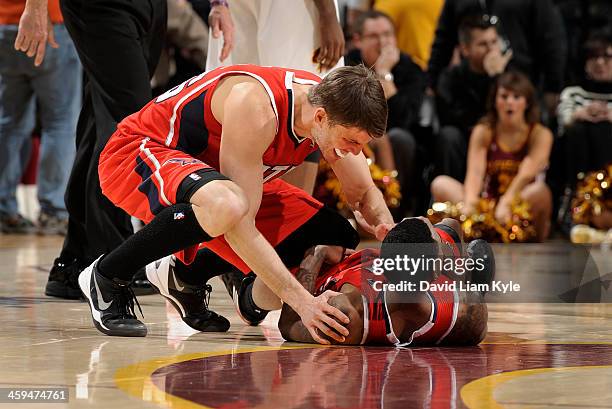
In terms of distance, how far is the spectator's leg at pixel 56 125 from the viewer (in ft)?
24.9

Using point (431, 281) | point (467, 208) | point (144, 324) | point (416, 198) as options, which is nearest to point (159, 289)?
point (144, 324)

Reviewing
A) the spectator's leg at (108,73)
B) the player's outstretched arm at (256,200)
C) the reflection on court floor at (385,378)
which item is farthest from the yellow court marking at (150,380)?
the spectator's leg at (108,73)

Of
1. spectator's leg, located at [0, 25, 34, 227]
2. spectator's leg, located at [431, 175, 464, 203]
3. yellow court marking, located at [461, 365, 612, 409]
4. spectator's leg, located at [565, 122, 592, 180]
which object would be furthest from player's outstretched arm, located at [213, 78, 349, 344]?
spectator's leg, located at [565, 122, 592, 180]

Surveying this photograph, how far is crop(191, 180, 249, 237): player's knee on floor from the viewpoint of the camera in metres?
3.19

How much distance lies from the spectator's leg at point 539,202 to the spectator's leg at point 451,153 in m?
0.56

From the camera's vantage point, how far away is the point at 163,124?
11.8 ft

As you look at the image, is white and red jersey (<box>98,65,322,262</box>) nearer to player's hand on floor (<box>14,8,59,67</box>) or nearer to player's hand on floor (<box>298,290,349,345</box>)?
player's hand on floor (<box>298,290,349,345</box>)

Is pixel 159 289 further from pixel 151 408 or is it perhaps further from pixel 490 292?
pixel 151 408

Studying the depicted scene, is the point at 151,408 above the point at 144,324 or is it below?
above

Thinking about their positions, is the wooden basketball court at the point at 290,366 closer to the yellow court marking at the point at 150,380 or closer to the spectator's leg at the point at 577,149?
the yellow court marking at the point at 150,380

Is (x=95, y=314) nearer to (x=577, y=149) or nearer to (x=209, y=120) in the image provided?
(x=209, y=120)

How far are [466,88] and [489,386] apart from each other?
5.21m

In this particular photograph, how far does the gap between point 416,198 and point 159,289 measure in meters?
4.12

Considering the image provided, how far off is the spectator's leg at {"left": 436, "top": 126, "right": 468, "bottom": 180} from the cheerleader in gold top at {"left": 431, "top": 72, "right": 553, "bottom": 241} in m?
0.20
